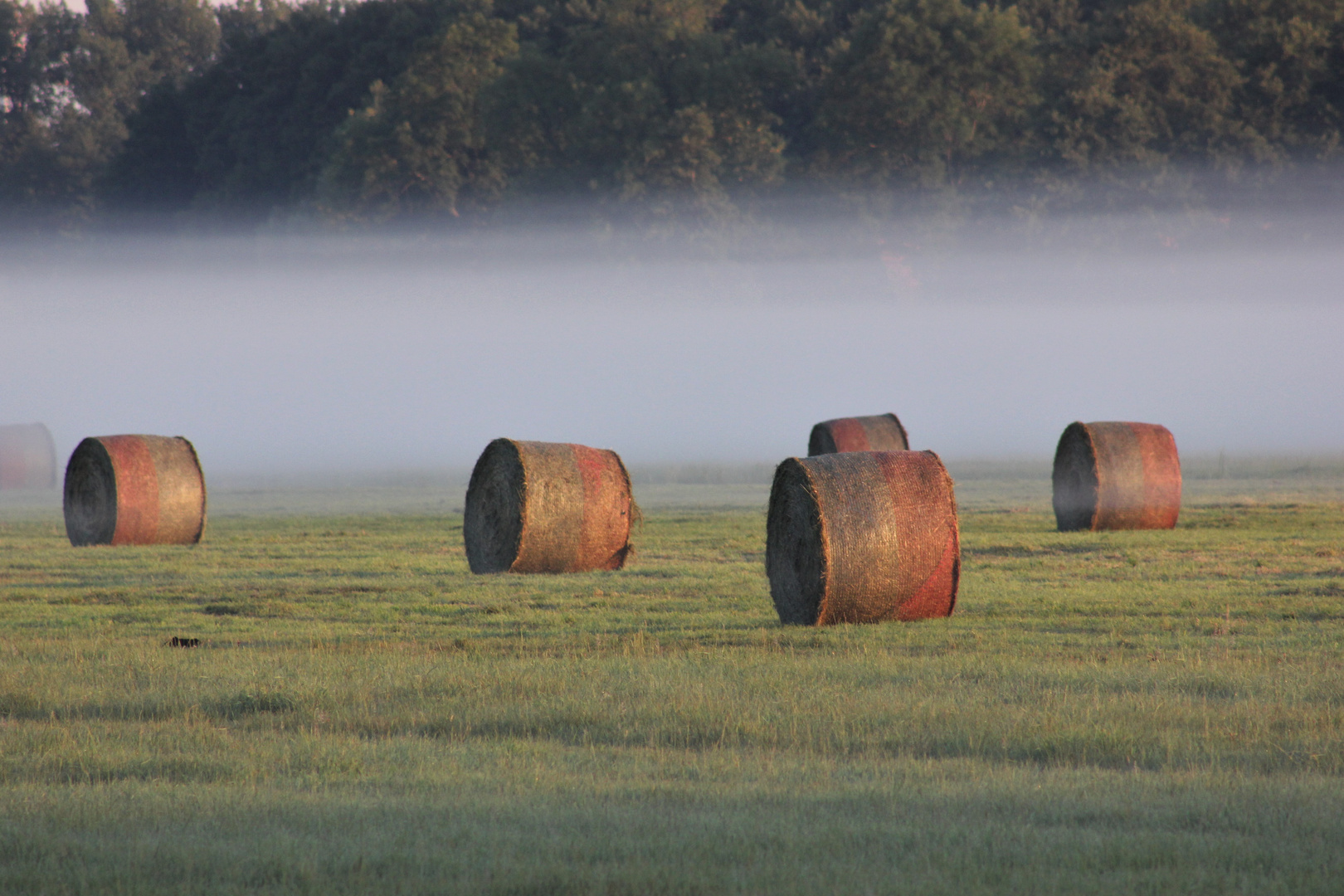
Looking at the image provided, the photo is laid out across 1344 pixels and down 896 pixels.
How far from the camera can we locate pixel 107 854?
21.1 feet

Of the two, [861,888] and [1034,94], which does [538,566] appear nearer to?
[861,888]

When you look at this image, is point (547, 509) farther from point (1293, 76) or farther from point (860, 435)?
point (1293, 76)

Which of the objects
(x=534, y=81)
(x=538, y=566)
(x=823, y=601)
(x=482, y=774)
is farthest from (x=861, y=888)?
(x=534, y=81)

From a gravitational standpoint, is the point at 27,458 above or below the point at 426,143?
below

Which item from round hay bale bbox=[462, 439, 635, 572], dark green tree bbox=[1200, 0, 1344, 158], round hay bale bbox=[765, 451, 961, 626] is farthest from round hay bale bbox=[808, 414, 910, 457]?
dark green tree bbox=[1200, 0, 1344, 158]

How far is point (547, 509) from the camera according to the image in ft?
62.1

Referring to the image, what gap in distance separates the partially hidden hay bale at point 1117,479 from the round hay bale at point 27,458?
39.9 m

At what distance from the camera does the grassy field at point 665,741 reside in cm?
630

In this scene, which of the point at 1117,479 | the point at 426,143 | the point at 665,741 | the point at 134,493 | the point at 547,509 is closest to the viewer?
the point at 665,741

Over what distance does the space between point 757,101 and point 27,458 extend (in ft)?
116

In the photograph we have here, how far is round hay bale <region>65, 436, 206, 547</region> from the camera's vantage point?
24.0 m

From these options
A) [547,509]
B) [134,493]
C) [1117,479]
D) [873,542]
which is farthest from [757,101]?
[873,542]

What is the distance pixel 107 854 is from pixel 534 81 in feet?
221

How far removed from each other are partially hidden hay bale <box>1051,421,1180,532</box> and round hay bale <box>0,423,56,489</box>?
39879 millimetres
